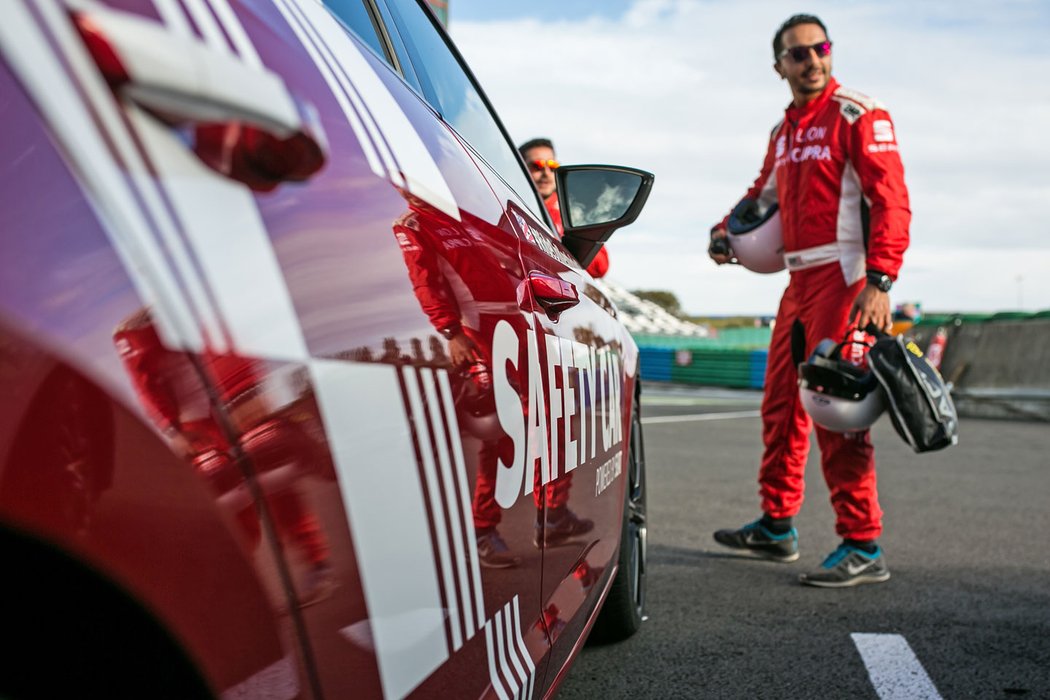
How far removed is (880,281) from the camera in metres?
3.32

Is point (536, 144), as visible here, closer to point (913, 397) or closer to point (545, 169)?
point (545, 169)

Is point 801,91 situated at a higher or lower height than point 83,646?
higher

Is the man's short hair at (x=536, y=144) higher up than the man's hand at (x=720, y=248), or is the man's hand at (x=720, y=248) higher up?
the man's short hair at (x=536, y=144)

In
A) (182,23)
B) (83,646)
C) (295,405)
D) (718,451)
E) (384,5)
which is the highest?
(384,5)

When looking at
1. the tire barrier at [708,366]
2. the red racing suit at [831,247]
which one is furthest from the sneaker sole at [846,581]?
the tire barrier at [708,366]

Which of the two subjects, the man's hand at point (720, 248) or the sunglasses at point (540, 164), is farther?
the sunglasses at point (540, 164)

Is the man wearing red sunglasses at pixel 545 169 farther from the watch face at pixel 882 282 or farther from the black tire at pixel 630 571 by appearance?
the black tire at pixel 630 571

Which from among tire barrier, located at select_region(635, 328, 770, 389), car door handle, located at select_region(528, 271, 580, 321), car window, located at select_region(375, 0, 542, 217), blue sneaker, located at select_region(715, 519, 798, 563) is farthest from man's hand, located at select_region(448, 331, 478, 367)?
tire barrier, located at select_region(635, 328, 770, 389)

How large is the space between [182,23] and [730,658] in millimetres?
2278

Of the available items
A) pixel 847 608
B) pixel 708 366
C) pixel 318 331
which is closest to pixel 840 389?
pixel 847 608

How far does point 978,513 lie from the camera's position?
4.82 m

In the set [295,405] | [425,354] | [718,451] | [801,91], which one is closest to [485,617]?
[425,354]

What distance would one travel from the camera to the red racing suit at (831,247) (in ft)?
11.2

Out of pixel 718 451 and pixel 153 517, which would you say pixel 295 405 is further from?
pixel 718 451
